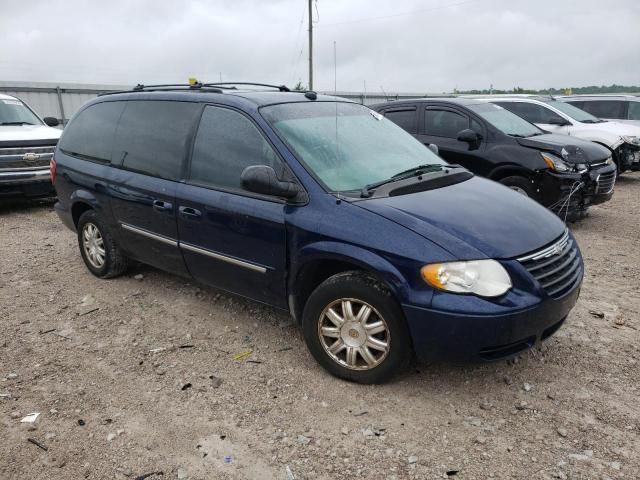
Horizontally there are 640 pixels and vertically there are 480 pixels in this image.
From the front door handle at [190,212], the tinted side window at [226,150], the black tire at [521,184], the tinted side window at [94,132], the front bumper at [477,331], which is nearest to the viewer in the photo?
the front bumper at [477,331]

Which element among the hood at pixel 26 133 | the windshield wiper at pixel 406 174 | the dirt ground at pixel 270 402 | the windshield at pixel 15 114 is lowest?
the dirt ground at pixel 270 402

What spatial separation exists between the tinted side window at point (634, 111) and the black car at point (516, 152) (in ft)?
21.6

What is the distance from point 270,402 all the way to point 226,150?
5.84ft

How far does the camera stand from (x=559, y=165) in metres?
6.80

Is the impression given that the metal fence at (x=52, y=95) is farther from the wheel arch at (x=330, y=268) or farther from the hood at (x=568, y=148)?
the wheel arch at (x=330, y=268)

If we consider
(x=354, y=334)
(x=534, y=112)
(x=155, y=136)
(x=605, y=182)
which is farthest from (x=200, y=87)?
(x=534, y=112)

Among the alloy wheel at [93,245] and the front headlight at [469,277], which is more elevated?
the front headlight at [469,277]

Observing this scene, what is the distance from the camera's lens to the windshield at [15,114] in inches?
356

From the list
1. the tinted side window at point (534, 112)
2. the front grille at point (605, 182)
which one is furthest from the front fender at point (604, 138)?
the front grille at point (605, 182)

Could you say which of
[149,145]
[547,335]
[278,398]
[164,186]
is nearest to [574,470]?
[547,335]

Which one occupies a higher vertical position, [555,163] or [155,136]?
[155,136]

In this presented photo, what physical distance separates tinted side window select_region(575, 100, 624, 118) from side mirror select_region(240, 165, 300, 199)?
12.7 m

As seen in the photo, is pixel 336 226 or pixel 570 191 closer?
pixel 336 226

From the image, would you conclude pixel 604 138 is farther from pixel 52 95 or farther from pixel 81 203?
pixel 52 95
